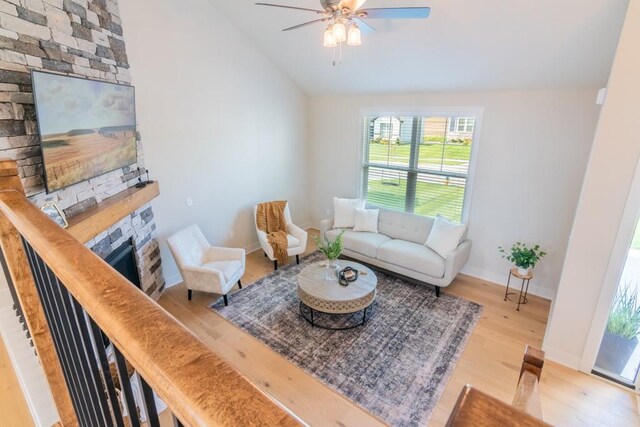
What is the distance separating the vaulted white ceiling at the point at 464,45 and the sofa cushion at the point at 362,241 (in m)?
2.11

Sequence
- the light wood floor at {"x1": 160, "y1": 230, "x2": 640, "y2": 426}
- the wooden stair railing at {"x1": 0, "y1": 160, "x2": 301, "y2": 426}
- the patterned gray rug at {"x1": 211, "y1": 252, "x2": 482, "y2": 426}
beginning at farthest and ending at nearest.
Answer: the patterned gray rug at {"x1": 211, "y1": 252, "x2": 482, "y2": 426}, the light wood floor at {"x1": 160, "y1": 230, "x2": 640, "y2": 426}, the wooden stair railing at {"x1": 0, "y1": 160, "x2": 301, "y2": 426}

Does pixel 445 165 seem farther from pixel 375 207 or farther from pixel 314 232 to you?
pixel 314 232

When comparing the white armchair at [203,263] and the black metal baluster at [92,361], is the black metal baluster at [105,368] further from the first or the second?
the white armchair at [203,263]

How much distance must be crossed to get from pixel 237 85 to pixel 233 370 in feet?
15.3

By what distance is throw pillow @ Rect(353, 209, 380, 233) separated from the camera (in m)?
4.84

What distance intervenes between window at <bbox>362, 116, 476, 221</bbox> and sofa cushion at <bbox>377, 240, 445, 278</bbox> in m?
0.84

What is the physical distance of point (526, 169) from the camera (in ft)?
12.9

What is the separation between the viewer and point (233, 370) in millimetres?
438

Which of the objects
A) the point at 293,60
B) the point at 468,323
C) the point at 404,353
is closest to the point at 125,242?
the point at 404,353

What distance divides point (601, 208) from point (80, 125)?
13.1 feet

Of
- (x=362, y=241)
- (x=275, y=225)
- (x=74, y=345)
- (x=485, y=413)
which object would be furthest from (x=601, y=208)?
(x=275, y=225)

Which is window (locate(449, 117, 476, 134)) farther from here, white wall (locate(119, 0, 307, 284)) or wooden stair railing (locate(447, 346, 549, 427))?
wooden stair railing (locate(447, 346, 549, 427))

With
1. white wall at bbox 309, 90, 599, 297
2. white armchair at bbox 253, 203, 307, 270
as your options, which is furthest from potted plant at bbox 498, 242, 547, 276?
white armchair at bbox 253, 203, 307, 270

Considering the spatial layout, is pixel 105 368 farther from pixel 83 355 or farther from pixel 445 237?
pixel 445 237
